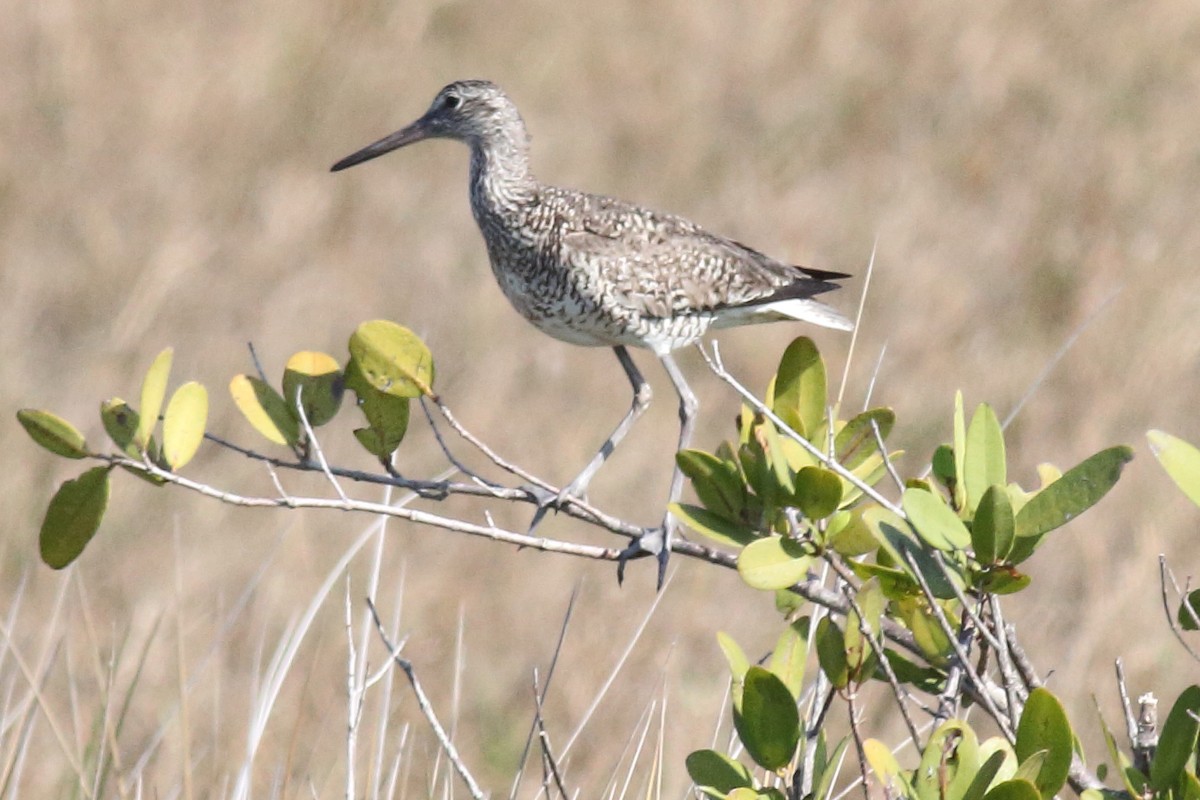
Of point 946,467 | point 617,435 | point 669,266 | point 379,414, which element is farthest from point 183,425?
point 669,266

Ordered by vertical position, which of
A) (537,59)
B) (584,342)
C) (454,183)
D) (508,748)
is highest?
(537,59)

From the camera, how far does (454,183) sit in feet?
35.2

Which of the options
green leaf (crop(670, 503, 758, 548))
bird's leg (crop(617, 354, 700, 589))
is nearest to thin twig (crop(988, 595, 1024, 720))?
green leaf (crop(670, 503, 758, 548))

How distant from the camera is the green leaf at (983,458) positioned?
8.14ft

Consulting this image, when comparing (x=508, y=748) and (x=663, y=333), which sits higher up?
(x=663, y=333)

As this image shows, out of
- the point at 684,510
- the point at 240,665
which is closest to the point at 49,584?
the point at 240,665

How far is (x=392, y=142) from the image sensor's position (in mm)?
5945

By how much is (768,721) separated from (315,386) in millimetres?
1037

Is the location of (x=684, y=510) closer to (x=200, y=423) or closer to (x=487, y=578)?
(x=200, y=423)

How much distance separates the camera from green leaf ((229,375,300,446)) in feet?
9.79

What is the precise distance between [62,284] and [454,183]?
2.50m

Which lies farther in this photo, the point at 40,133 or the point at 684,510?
the point at 40,133

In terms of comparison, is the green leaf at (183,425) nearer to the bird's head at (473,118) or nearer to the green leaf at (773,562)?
the green leaf at (773,562)

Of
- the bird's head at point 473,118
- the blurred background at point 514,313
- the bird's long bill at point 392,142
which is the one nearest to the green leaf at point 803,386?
the blurred background at point 514,313
